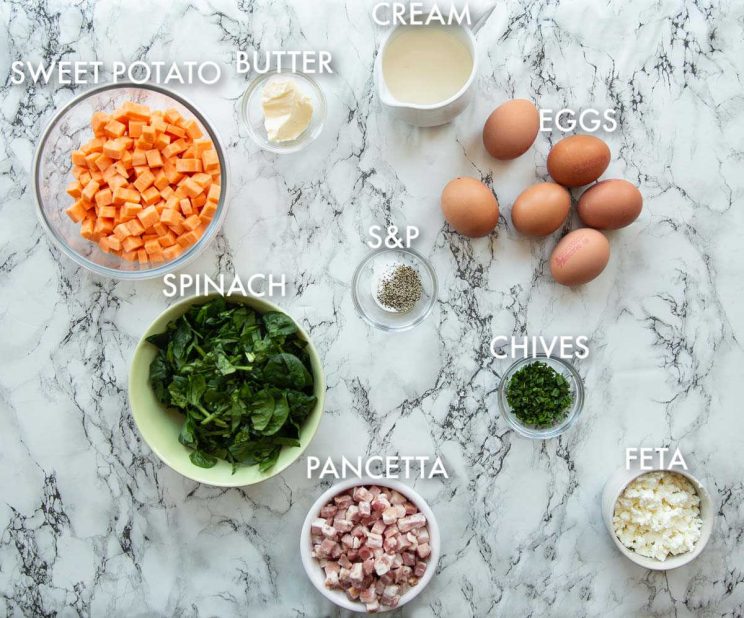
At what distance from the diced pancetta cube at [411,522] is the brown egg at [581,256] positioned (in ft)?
2.07

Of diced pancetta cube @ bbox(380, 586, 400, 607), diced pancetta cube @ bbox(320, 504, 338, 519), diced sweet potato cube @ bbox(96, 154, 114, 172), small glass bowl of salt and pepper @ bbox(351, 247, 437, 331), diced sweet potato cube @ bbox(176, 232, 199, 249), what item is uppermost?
diced sweet potato cube @ bbox(96, 154, 114, 172)

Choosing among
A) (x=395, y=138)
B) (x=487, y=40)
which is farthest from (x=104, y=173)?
(x=487, y=40)

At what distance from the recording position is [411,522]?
1.64 meters

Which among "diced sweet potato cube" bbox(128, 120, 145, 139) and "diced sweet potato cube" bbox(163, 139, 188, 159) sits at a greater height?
"diced sweet potato cube" bbox(128, 120, 145, 139)

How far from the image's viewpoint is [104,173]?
160 centimetres

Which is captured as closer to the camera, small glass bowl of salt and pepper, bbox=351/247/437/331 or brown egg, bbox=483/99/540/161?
brown egg, bbox=483/99/540/161

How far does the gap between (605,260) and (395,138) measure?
0.56 meters

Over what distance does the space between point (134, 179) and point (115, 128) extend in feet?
0.37

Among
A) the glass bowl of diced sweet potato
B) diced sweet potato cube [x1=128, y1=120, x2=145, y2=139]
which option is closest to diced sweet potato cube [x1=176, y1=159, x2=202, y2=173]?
the glass bowl of diced sweet potato

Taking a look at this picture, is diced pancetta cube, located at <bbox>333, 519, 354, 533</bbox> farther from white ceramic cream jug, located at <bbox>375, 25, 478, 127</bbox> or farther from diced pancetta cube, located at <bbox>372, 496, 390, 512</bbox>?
white ceramic cream jug, located at <bbox>375, 25, 478, 127</bbox>

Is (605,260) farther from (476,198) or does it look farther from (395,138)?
(395,138)

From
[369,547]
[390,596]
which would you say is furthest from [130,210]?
[390,596]

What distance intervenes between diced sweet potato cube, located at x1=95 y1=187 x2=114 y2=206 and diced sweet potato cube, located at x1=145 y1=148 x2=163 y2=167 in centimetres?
11

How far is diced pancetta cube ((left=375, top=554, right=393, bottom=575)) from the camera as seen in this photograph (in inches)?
63.9
